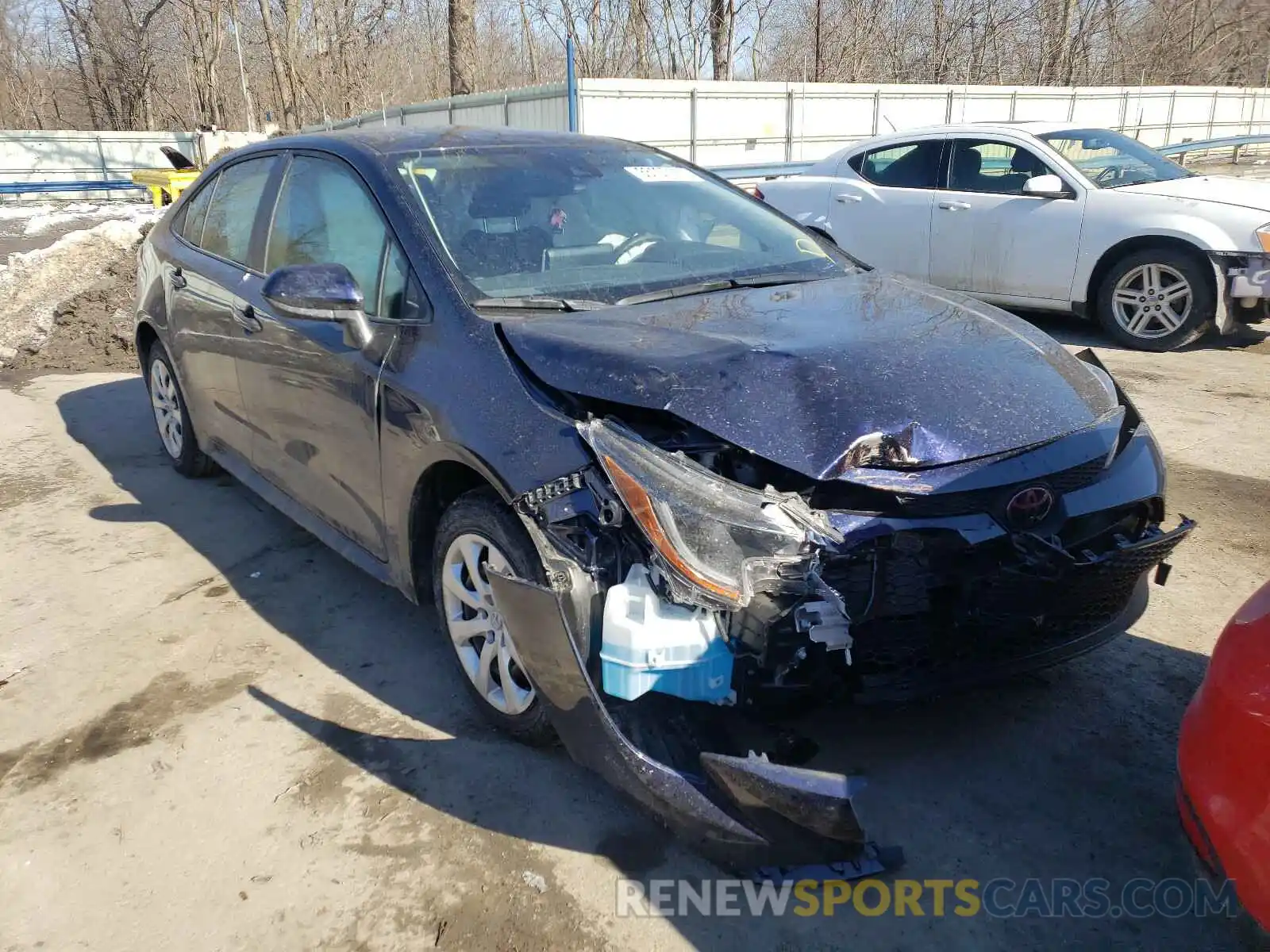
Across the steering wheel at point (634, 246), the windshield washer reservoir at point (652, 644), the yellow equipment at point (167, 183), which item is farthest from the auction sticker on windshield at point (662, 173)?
the yellow equipment at point (167, 183)

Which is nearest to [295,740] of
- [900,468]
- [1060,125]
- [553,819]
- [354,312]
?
[553,819]

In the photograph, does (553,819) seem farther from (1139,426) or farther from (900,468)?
(1139,426)

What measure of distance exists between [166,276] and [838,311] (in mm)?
3593

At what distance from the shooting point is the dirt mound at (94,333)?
8.24 meters

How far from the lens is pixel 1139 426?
2926 millimetres

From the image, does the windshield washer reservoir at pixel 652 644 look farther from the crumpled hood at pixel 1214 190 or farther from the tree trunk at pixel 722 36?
the tree trunk at pixel 722 36

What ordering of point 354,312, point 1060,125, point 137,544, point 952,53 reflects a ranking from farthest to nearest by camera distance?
point 952,53, point 1060,125, point 137,544, point 354,312

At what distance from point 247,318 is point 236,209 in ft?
2.64

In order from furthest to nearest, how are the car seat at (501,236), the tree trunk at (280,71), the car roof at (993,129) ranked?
1. the tree trunk at (280,71)
2. the car roof at (993,129)
3. the car seat at (501,236)

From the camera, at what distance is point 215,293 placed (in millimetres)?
4293

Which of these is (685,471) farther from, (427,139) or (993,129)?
(993,129)

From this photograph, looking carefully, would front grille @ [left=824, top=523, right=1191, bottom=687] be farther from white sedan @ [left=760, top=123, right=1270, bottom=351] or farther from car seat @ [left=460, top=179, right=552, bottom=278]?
white sedan @ [left=760, top=123, right=1270, bottom=351]

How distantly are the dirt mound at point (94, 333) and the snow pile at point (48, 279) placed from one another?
0.17 feet

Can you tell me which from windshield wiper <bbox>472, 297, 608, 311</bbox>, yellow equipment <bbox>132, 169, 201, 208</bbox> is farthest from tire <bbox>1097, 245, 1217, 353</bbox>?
yellow equipment <bbox>132, 169, 201, 208</bbox>
